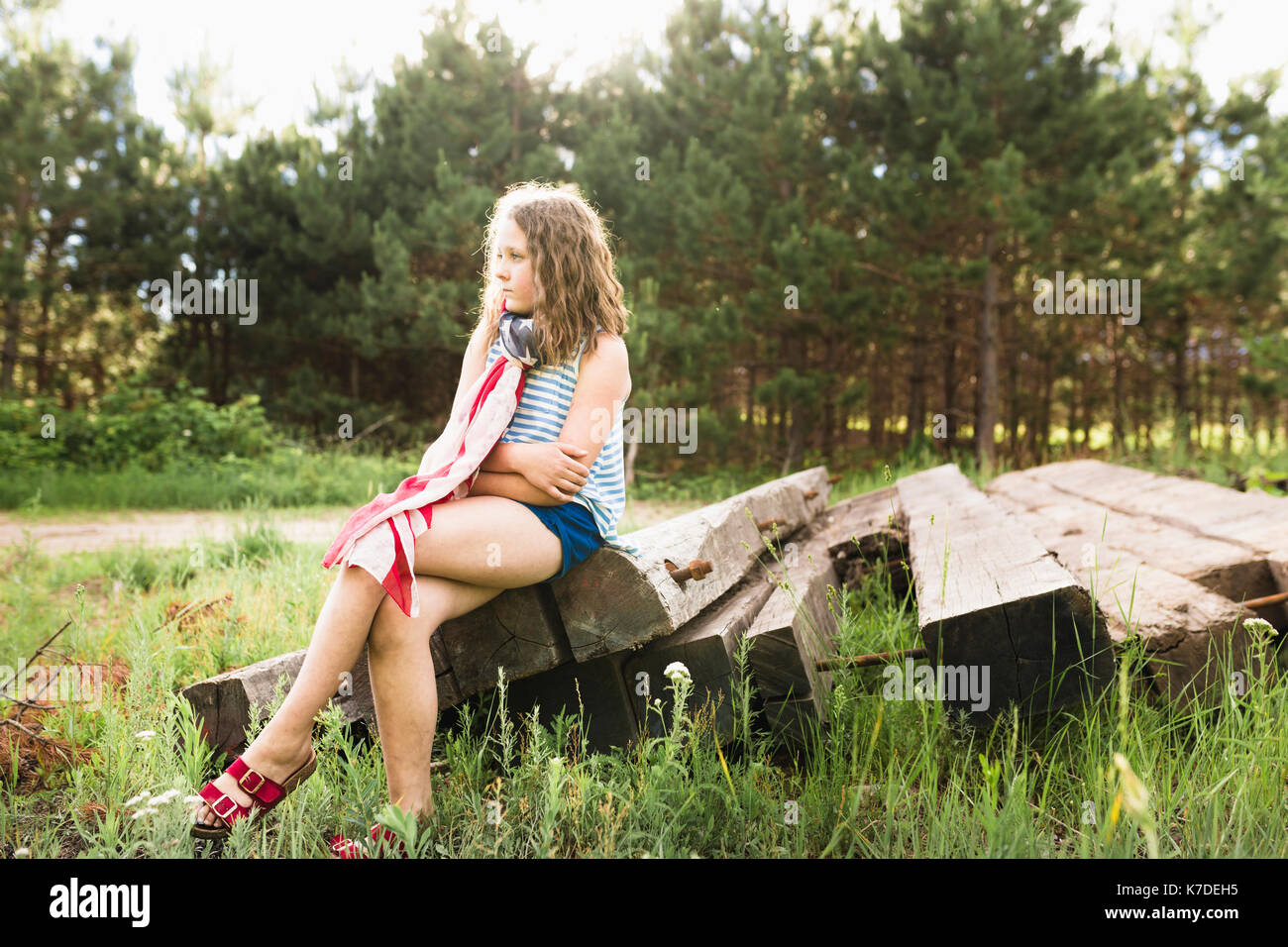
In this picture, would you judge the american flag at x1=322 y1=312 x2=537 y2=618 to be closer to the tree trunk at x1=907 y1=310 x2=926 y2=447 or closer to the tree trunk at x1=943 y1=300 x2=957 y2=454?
the tree trunk at x1=943 y1=300 x2=957 y2=454

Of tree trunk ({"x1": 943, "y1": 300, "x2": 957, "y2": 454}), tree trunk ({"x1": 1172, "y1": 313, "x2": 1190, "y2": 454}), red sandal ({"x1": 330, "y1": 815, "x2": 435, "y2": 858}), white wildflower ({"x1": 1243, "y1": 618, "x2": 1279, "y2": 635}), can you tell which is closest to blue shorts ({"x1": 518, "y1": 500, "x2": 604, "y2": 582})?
red sandal ({"x1": 330, "y1": 815, "x2": 435, "y2": 858})

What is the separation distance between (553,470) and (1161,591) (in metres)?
1.83

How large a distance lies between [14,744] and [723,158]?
10.3 metres

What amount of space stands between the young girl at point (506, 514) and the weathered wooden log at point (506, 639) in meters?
0.06

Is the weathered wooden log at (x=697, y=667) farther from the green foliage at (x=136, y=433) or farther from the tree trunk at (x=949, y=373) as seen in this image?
the tree trunk at (x=949, y=373)

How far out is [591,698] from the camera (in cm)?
221

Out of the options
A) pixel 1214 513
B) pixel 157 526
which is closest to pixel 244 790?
pixel 1214 513

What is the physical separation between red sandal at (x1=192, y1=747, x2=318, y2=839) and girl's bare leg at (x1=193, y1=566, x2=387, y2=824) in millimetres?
17

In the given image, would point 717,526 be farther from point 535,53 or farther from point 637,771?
point 535,53

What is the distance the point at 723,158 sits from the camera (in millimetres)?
10945

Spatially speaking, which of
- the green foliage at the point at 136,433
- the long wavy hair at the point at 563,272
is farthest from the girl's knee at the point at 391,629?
the green foliage at the point at 136,433

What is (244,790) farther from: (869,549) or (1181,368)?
(1181,368)
